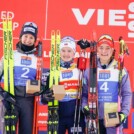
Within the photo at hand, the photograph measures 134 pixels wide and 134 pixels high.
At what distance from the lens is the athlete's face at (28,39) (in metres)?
4.13

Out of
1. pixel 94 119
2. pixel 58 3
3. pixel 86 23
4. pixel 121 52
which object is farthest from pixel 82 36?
pixel 94 119

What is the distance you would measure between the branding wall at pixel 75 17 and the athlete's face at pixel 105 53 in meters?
1.22

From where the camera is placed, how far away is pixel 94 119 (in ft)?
13.1

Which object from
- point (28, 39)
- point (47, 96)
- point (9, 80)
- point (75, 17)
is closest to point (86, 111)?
point (47, 96)

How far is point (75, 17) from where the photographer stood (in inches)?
211

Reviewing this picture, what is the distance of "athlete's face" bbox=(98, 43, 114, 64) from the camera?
4102 millimetres

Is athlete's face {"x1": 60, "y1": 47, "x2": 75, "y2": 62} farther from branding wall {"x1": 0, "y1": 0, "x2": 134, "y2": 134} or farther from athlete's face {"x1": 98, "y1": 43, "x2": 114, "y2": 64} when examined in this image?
branding wall {"x1": 0, "y1": 0, "x2": 134, "y2": 134}

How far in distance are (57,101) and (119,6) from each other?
1926mm

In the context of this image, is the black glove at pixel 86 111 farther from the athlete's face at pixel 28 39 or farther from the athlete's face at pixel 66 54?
the athlete's face at pixel 28 39

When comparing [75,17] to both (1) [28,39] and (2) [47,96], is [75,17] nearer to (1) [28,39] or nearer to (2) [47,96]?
(1) [28,39]

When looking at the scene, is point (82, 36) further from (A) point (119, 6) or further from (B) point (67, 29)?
(A) point (119, 6)

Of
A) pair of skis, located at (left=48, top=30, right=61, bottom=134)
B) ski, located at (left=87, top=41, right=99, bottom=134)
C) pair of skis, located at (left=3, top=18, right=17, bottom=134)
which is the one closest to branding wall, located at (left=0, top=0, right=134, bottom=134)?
pair of skis, located at (left=48, top=30, right=61, bottom=134)

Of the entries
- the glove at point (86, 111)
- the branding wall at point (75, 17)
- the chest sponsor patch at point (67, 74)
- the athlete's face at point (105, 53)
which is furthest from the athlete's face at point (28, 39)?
the branding wall at point (75, 17)

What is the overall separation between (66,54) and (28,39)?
408mm
